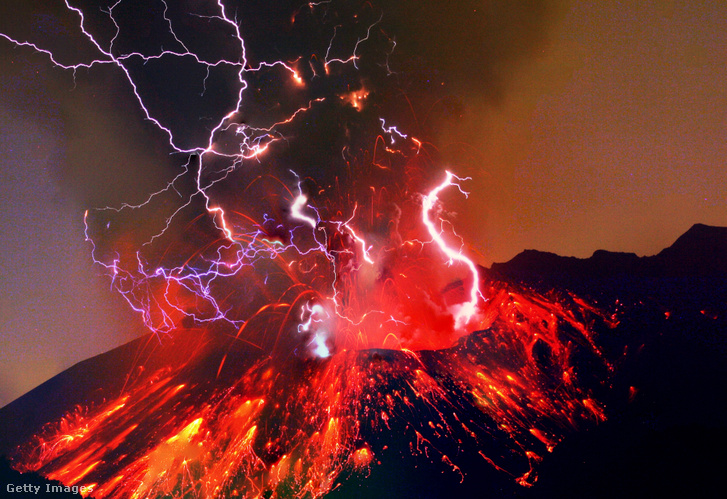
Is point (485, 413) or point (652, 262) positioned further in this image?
point (652, 262)

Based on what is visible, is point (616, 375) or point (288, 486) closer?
point (288, 486)

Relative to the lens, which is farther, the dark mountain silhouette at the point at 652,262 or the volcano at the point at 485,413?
the dark mountain silhouette at the point at 652,262

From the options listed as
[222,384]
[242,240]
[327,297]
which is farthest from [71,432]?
[327,297]

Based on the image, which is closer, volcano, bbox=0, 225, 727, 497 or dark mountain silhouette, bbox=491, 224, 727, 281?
volcano, bbox=0, 225, 727, 497

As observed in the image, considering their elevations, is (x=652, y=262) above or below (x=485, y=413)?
above

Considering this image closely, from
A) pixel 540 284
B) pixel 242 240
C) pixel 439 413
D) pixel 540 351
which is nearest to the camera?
pixel 439 413

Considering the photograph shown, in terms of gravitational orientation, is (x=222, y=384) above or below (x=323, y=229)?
below

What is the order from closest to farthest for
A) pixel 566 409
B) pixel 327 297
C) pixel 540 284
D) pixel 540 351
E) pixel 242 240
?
pixel 566 409, pixel 540 351, pixel 540 284, pixel 242 240, pixel 327 297

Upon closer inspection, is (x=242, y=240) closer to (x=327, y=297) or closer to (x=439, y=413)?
(x=327, y=297)
